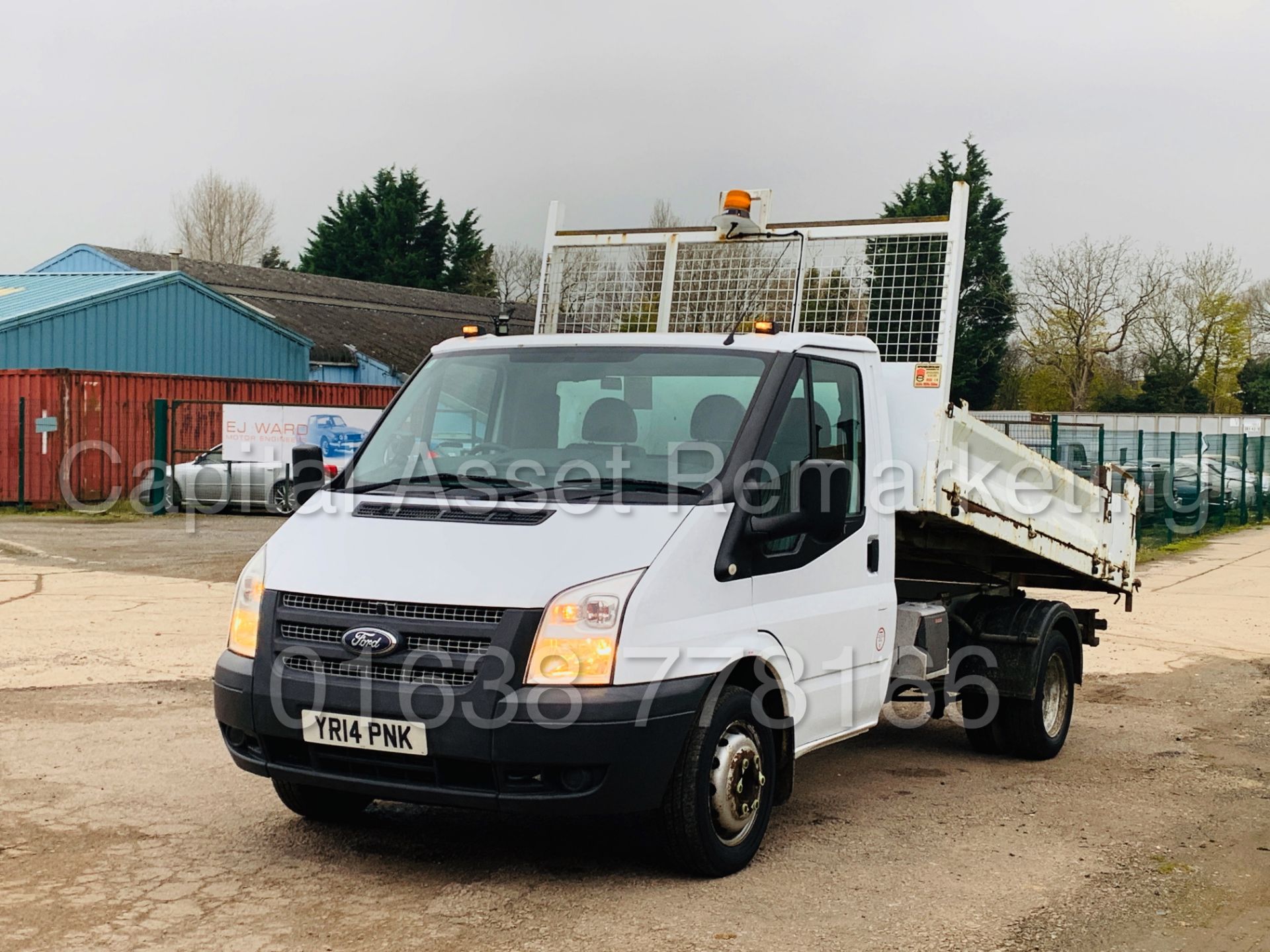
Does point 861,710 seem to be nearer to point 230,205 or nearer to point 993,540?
point 993,540

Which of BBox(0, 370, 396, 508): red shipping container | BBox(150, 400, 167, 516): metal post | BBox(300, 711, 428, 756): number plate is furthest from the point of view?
BBox(150, 400, 167, 516): metal post

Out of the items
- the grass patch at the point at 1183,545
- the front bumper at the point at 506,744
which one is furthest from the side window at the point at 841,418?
the grass patch at the point at 1183,545

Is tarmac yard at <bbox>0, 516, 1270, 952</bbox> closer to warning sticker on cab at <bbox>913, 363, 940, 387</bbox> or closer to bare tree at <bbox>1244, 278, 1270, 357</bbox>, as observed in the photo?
warning sticker on cab at <bbox>913, 363, 940, 387</bbox>

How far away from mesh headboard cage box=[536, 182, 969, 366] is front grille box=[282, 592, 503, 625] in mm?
3055

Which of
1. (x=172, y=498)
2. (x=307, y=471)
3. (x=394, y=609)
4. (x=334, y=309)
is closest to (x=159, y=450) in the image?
(x=172, y=498)

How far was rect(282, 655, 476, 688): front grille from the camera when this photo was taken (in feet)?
16.4

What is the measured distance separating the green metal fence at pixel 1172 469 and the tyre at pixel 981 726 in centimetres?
1248

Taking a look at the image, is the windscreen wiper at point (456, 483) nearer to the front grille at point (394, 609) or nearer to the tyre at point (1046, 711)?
the front grille at point (394, 609)

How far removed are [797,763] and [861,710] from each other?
1388 millimetres

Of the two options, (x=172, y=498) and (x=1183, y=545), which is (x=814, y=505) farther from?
(x=172, y=498)

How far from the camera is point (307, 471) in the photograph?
644cm

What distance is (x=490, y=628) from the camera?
197 inches

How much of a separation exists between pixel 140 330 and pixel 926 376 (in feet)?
111

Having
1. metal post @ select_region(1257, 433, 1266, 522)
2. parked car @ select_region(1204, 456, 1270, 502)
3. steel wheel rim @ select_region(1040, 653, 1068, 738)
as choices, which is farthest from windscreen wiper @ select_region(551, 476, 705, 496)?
metal post @ select_region(1257, 433, 1266, 522)
